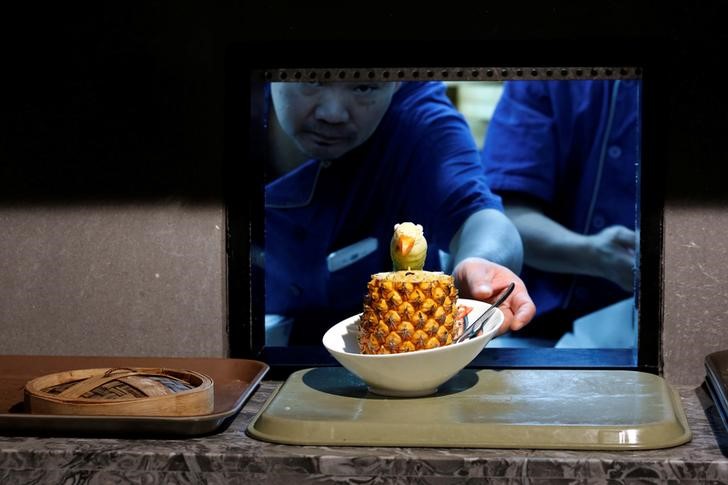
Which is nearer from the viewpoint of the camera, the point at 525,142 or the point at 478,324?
the point at 478,324

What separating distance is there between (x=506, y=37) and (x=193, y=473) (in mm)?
904

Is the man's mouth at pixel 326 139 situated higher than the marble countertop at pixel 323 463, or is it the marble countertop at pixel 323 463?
the man's mouth at pixel 326 139

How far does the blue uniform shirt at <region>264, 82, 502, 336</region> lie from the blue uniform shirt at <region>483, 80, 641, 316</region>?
0.39 meters

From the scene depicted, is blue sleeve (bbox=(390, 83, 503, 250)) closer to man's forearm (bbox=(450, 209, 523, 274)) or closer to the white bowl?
man's forearm (bbox=(450, 209, 523, 274))

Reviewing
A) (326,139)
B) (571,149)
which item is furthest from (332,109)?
(571,149)

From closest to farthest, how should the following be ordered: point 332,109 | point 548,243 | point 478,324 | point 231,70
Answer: point 478,324
point 231,70
point 332,109
point 548,243

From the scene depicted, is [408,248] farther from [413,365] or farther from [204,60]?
[204,60]

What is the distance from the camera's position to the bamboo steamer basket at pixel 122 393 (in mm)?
1273

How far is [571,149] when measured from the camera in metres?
3.28

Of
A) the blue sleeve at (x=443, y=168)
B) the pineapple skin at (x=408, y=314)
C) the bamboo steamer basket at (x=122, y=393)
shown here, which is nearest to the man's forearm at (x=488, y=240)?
the blue sleeve at (x=443, y=168)

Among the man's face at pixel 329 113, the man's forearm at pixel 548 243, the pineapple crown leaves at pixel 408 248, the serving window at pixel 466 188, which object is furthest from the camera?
the man's forearm at pixel 548 243

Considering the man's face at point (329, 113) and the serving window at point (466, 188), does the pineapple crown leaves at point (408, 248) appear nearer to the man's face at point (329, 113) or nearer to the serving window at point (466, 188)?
the serving window at point (466, 188)

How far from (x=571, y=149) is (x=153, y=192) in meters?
1.95

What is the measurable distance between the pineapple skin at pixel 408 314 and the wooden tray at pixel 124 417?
0.75ft
